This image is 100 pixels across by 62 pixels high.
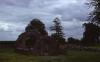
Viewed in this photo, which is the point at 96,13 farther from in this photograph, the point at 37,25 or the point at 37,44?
the point at 37,25

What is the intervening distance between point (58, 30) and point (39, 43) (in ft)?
126

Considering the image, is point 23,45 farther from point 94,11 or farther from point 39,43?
point 94,11

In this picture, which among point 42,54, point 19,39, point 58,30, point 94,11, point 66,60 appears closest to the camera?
point 66,60

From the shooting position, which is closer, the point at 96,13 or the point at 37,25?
the point at 96,13

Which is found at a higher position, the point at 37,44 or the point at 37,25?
the point at 37,25

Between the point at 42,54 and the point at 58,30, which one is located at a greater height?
the point at 58,30

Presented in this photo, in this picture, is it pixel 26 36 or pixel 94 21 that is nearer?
pixel 94 21

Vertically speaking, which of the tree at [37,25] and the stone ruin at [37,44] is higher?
the tree at [37,25]

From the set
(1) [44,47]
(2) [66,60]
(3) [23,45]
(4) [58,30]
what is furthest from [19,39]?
(4) [58,30]

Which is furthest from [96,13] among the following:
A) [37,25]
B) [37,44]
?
[37,25]

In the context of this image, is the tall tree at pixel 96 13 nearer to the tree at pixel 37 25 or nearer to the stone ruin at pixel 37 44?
the stone ruin at pixel 37 44

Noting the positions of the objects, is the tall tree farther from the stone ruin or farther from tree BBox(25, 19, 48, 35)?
tree BBox(25, 19, 48, 35)

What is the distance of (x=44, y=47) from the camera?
54750 millimetres

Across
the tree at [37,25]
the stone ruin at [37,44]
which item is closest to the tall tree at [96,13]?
the stone ruin at [37,44]
